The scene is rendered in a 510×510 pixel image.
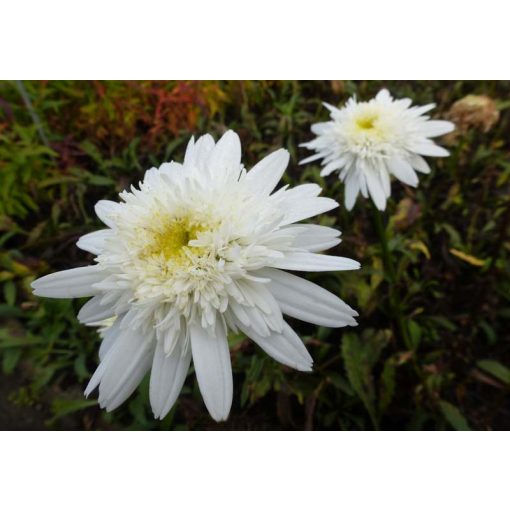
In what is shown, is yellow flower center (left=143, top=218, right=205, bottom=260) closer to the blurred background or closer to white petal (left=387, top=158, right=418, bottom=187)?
the blurred background

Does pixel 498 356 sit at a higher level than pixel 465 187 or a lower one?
lower

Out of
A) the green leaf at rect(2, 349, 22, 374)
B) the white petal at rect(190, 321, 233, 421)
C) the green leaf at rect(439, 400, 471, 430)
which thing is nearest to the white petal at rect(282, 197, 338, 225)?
the white petal at rect(190, 321, 233, 421)

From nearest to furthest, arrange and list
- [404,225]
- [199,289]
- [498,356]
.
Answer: [199,289] < [498,356] < [404,225]

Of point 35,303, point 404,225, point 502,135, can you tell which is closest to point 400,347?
point 404,225

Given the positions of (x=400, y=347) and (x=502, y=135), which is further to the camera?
(x=502, y=135)

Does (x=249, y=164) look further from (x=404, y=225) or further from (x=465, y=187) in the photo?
(x=465, y=187)

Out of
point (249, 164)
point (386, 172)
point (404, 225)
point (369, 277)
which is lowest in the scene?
point (369, 277)

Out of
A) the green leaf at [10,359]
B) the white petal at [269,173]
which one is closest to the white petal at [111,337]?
the white petal at [269,173]
